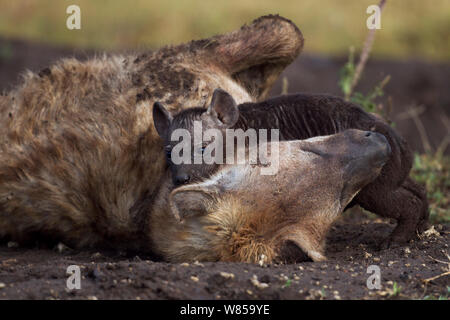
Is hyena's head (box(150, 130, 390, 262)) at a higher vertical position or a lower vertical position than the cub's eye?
lower

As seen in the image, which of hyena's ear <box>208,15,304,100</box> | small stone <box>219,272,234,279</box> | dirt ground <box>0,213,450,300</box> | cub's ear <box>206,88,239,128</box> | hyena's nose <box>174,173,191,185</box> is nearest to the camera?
dirt ground <box>0,213,450,300</box>

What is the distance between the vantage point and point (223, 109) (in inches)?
181

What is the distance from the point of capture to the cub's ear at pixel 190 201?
3.94 m

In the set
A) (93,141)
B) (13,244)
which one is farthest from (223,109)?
(13,244)

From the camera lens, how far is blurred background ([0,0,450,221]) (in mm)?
12688

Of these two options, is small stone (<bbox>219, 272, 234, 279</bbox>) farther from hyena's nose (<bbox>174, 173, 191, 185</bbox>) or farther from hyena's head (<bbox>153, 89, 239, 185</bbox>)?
hyena's head (<bbox>153, 89, 239, 185</bbox>)

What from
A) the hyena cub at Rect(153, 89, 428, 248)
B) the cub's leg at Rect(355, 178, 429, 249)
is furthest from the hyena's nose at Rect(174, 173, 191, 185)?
the cub's leg at Rect(355, 178, 429, 249)

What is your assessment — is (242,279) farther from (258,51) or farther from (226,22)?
(226,22)

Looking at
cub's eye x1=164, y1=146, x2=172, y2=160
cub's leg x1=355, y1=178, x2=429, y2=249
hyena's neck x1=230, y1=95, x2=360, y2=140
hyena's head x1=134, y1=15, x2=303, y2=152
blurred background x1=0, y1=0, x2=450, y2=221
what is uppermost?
blurred background x1=0, y1=0, x2=450, y2=221

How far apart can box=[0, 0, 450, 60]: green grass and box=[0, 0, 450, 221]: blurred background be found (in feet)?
0.07

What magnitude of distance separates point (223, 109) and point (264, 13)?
980 centimetres

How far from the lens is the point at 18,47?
1286 cm

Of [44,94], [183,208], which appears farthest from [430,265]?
[44,94]

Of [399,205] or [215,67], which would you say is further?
[215,67]
